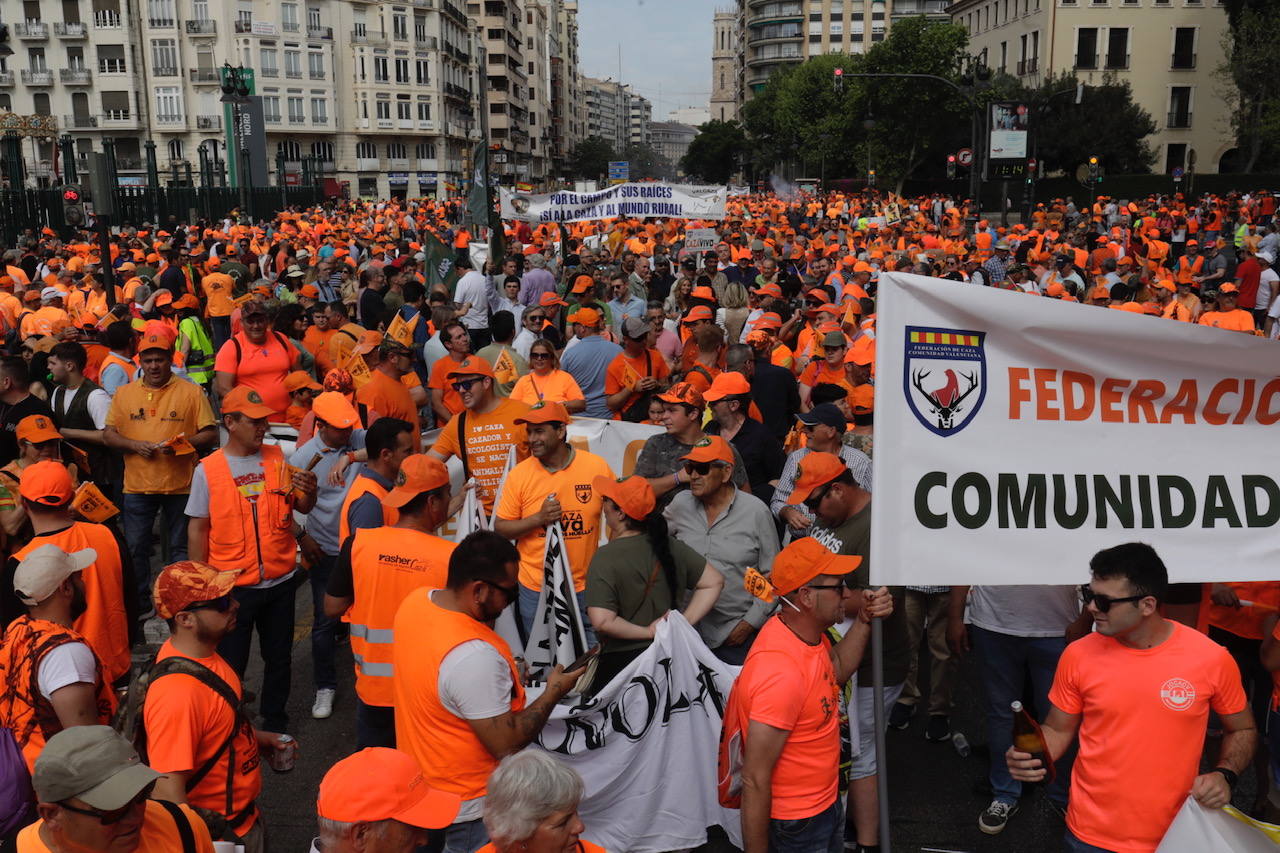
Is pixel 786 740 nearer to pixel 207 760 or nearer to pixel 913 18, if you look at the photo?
pixel 207 760

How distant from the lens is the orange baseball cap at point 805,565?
144 inches

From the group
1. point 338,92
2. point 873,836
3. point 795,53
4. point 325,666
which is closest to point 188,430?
point 325,666

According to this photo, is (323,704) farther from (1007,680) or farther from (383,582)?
(1007,680)

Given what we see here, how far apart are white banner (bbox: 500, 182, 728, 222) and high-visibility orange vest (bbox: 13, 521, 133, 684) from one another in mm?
11598

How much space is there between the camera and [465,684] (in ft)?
11.3

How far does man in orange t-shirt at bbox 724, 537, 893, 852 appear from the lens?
3.56 meters

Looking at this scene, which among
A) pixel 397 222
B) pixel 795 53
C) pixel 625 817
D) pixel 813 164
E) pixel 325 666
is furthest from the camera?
pixel 795 53

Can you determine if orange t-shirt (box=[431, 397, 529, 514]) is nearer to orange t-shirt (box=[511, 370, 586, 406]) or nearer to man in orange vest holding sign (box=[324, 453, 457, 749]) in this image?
orange t-shirt (box=[511, 370, 586, 406])

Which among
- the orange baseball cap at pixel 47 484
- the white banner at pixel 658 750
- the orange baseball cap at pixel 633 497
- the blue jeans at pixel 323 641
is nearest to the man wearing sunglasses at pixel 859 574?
the white banner at pixel 658 750

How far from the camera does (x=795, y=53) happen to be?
138875mm

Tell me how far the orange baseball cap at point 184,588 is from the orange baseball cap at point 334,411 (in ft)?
7.82

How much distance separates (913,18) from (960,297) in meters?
63.8

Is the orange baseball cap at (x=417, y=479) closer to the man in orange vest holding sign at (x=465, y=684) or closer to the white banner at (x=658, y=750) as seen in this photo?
the man in orange vest holding sign at (x=465, y=684)

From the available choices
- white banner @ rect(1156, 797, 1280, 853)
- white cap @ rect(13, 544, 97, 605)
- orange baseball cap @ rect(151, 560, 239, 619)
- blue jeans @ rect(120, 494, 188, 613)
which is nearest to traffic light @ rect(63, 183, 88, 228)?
blue jeans @ rect(120, 494, 188, 613)
